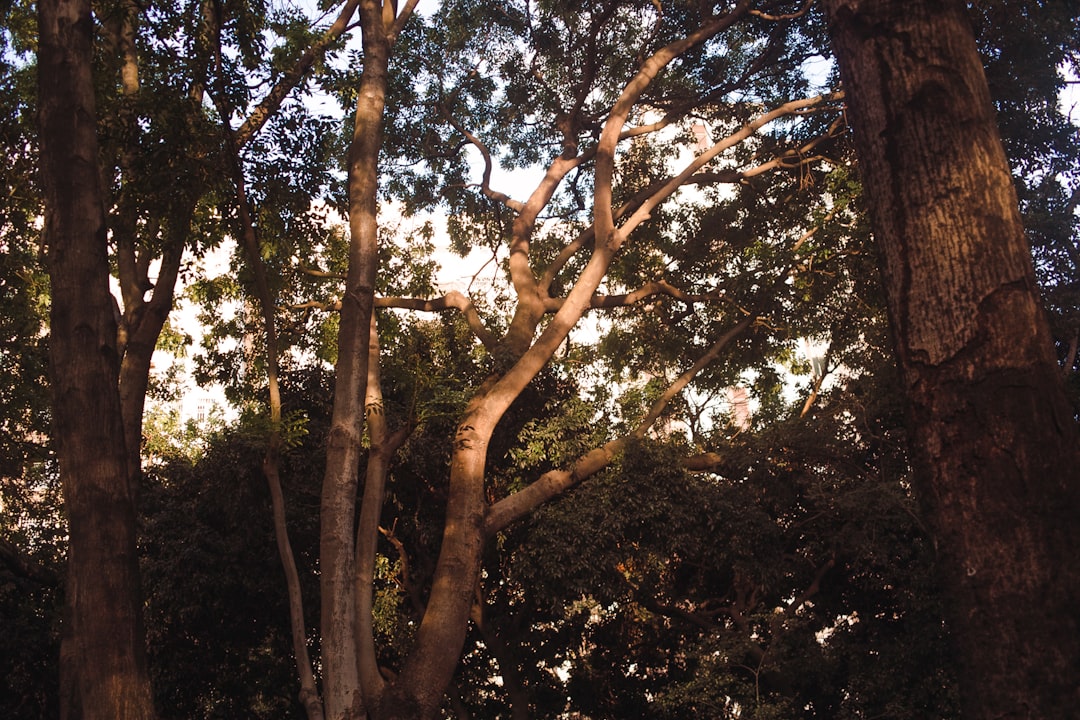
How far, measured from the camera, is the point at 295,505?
11.2 metres

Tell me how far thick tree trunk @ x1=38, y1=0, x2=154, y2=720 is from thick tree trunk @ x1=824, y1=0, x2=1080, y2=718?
378cm

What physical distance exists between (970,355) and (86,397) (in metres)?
4.14

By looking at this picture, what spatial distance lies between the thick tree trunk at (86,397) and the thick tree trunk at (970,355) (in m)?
3.78

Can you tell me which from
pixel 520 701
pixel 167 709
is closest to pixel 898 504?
pixel 520 701

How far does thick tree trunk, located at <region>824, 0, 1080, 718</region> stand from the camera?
2.00 meters

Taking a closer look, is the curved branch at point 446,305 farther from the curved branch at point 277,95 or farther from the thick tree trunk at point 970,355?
the thick tree trunk at point 970,355

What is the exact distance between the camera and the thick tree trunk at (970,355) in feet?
6.56

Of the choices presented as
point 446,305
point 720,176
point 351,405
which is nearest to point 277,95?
point 351,405

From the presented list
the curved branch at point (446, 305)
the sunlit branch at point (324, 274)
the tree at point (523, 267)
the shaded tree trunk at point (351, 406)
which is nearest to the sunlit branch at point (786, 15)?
the tree at point (523, 267)

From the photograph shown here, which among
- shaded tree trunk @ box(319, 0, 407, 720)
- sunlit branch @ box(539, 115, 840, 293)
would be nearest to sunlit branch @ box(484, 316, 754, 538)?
shaded tree trunk @ box(319, 0, 407, 720)

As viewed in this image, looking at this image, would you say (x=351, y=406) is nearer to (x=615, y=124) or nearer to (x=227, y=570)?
(x=227, y=570)

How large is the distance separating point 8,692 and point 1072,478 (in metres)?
12.3

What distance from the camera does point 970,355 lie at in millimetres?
2199

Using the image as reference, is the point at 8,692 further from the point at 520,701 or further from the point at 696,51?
the point at 696,51
